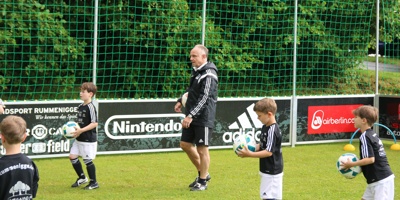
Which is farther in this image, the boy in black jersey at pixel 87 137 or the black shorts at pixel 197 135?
the black shorts at pixel 197 135

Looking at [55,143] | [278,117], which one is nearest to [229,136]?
[278,117]

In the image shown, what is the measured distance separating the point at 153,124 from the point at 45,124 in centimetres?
196

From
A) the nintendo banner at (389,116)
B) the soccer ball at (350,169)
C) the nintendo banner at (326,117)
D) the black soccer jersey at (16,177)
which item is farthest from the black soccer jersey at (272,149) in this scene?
the nintendo banner at (389,116)

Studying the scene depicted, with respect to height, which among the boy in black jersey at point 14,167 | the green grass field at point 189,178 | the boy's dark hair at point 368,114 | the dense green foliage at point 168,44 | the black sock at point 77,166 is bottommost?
the green grass field at point 189,178

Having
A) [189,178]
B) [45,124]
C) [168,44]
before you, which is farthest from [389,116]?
[45,124]

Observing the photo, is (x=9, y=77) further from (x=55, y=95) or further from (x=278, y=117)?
(x=278, y=117)

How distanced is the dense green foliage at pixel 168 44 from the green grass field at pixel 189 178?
200 centimetres

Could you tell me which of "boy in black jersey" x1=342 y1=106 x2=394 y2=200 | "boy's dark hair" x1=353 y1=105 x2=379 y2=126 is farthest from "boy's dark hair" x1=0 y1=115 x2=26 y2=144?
"boy's dark hair" x1=353 y1=105 x2=379 y2=126

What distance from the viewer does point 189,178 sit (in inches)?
422

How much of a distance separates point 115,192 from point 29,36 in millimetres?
4837

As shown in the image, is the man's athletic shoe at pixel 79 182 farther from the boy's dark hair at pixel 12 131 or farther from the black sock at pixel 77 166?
the boy's dark hair at pixel 12 131

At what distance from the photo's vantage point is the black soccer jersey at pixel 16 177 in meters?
5.55

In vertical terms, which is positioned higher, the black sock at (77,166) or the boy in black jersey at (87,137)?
the boy in black jersey at (87,137)

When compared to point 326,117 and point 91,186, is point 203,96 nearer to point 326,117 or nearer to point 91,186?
point 91,186
